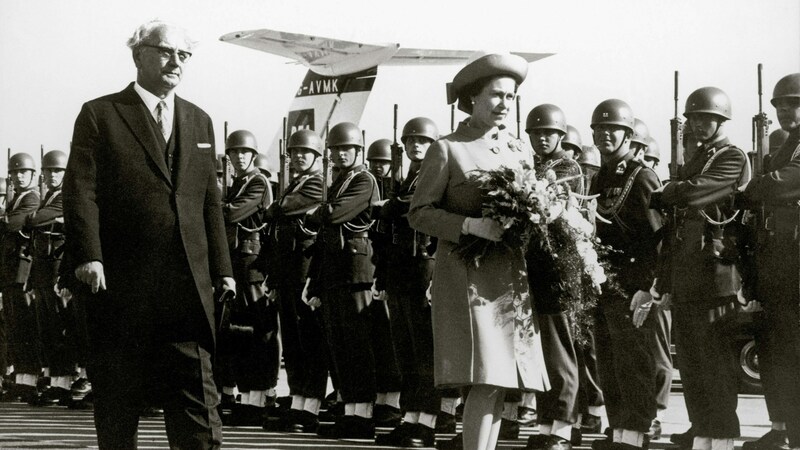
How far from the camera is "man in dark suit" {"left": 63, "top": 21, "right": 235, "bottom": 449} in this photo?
5727mm

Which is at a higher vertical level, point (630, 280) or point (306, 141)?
point (306, 141)

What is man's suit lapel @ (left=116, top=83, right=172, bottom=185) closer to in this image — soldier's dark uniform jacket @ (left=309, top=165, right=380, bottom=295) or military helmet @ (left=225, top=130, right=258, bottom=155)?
soldier's dark uniform jacket @ (left=309, top=165, right=380, bottom=295)

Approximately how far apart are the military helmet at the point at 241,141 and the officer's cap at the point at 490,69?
5.32m

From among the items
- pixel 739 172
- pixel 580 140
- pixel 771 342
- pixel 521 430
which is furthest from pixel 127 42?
pixel 580 140

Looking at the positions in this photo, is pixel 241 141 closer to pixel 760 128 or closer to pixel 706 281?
pixel 760 128

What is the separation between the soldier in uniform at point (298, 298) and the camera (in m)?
10.0

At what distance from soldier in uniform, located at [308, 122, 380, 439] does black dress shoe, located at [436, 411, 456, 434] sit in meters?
0.51

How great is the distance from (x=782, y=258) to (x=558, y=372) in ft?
5.00

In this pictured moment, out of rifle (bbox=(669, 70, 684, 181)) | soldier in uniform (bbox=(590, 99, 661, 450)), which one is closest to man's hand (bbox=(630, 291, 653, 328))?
soldier in uniform (bbox=(590, 99, 661, 450))

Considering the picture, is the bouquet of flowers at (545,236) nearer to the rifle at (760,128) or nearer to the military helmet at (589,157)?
the rifle at (760,128)

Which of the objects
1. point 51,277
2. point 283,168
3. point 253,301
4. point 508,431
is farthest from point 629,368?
point 51,277

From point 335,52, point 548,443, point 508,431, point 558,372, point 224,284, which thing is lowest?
point 508,431

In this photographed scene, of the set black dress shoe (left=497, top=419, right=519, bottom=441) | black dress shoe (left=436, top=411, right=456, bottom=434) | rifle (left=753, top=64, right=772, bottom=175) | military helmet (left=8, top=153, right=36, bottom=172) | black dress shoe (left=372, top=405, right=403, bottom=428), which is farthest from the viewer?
military helmet (left=8, top=153, right=36, bottom=172)

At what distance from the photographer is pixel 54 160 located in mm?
12867
